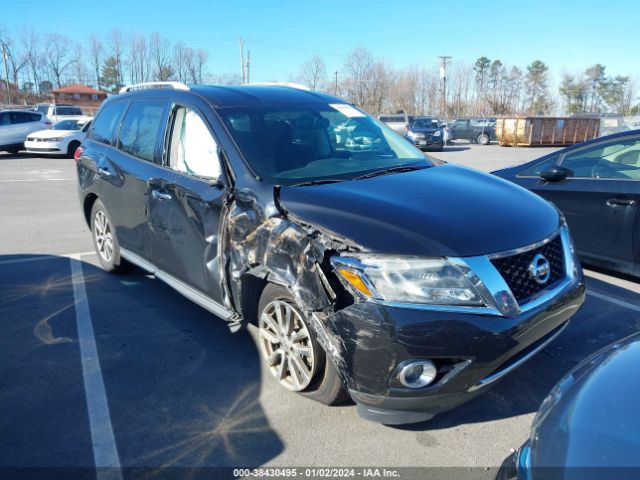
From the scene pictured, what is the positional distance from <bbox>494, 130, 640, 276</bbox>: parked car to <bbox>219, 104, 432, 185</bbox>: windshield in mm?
2043

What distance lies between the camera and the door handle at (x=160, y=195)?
154 inches

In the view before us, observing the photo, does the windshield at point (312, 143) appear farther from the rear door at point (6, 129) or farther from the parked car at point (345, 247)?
the rear door at point (6, 129)

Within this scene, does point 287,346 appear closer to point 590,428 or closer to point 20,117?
→ point 590,428

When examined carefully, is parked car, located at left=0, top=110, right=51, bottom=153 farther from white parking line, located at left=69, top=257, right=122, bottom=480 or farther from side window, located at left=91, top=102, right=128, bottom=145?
white parking line, located at left=69, top=257, right=122, bottom=480

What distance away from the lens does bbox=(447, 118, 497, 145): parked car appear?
33.7m

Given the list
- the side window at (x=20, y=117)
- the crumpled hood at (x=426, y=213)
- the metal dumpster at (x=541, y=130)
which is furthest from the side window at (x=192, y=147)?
the metal dumpster at (x=541, y=130)

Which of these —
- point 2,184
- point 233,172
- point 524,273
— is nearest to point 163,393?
point 233,172

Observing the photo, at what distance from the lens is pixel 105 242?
550cm

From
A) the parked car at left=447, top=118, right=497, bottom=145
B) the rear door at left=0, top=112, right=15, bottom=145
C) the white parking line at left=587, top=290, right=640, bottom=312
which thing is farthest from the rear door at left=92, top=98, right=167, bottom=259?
the parked car at left=447, top=118, right=497, bottom=145

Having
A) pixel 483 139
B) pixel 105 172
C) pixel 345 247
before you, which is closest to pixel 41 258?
pixel 105 172

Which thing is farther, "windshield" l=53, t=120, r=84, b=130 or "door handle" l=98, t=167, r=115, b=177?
"windshield" l=53, t=120, r=84, b=130

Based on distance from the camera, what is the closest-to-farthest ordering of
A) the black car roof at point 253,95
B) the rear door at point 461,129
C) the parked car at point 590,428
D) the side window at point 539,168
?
the parked car at point 590,428 < the black car roof at point 253,95 < the side window at point 539,168 < the rear door at point 461,129

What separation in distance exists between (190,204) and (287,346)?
4.23ft

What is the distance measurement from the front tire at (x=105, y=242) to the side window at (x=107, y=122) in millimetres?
691
